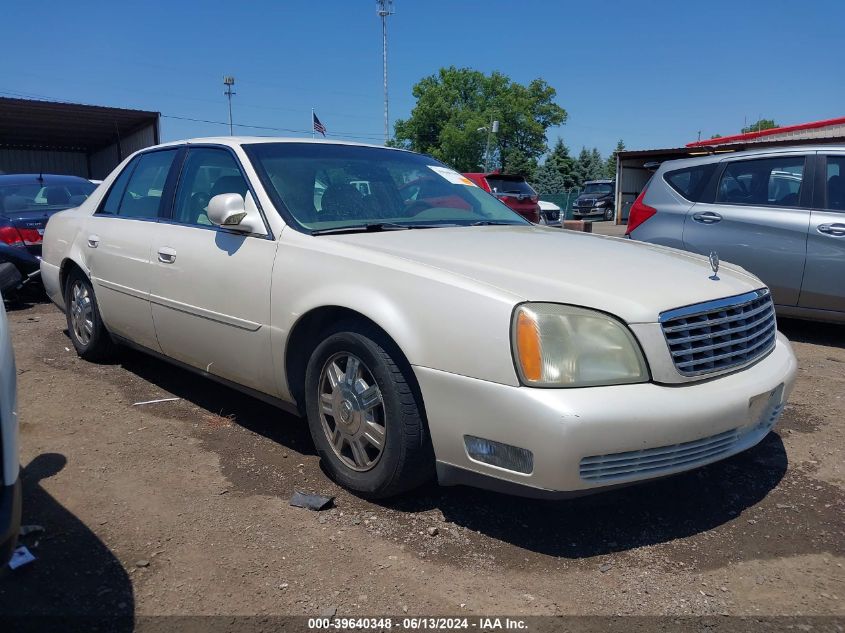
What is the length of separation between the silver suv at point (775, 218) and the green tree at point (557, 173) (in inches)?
2034

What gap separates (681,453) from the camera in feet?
8.63

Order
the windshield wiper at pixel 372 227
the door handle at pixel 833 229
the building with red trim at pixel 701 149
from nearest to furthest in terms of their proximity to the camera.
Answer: the windshield wiper at pixel 372 227
the door handle at pixel 833 229
the building with red trim at pixel 701 149

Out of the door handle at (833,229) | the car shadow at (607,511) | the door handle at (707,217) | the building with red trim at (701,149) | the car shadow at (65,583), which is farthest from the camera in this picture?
the building with red trim at (701,149)

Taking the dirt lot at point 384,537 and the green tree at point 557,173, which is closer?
the dirt lot at point 384,537

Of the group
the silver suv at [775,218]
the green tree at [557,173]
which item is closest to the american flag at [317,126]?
the silver suv at [775,218]

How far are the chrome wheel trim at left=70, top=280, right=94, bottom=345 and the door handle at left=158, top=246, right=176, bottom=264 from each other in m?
1.24

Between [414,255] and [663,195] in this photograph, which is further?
[663,195]

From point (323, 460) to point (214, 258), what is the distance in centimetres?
119

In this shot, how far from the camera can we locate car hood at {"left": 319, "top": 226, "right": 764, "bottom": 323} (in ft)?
8.69

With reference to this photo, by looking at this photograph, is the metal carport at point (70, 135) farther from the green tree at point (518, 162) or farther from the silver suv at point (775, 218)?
the green tree at point (518, 162)

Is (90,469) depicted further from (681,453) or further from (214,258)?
(681,453)

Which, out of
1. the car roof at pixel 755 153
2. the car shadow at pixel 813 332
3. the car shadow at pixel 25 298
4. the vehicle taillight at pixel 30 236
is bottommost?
the car shadow at pixel 813 332

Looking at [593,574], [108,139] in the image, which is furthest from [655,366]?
[108,139]

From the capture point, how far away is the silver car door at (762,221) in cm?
586
